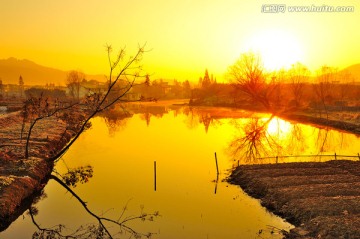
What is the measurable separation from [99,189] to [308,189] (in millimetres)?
17405

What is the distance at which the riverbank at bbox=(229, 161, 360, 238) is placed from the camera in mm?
20625

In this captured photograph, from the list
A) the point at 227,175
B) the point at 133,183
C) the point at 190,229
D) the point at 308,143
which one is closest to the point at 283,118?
the point at 308,143

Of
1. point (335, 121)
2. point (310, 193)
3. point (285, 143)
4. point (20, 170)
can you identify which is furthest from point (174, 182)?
point (335, 121)

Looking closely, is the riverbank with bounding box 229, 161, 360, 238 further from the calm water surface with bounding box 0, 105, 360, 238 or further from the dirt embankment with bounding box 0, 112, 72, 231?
the dirt embankment with bounding box 0, 112, 72, 231

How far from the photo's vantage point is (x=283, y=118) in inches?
3536

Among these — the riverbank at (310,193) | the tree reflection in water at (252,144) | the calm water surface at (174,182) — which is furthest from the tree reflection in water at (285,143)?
the riverbank at (310,193)

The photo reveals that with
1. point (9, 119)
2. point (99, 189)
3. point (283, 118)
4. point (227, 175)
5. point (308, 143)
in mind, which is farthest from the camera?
point (283, 118)

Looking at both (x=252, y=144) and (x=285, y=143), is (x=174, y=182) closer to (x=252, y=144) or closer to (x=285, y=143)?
(x=252, y=144)

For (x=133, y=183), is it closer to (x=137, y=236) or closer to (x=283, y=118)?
(x=137, y=236)

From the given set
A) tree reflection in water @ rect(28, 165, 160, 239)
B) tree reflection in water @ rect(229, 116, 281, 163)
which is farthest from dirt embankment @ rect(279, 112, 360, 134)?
tree reflection in water @ rect(28, 165, 160, 239)

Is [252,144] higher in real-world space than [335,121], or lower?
lower

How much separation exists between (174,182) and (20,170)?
536 inches

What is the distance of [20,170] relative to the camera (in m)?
30.5

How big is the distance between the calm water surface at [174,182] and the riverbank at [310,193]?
3.71 feet
